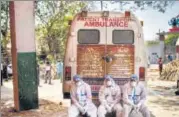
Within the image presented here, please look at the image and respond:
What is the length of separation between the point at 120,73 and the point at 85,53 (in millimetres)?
674

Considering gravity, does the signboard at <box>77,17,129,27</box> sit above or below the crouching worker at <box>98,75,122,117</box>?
above

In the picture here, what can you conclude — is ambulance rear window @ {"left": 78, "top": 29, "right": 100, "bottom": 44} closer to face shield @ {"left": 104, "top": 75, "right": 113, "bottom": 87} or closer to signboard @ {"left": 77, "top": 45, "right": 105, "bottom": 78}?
signboard @ {"left": 77, "top": 45, "right": 105, "bottom": 78}

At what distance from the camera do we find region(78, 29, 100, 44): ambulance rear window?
739 cm

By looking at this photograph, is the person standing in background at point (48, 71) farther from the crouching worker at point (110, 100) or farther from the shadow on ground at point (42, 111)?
the crouching worker at point (110, 100)

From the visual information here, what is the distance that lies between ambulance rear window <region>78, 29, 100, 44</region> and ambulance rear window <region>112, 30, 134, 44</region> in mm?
287

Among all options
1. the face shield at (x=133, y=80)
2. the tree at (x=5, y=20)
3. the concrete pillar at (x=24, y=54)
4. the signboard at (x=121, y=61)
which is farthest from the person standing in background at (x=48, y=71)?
the face shield at (x=133, y=80)

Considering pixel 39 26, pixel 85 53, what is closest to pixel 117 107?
pixel 85 53

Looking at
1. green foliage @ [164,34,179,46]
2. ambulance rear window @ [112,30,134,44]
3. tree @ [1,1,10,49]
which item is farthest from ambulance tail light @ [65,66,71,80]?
green foliage @ [164,34,179,46]

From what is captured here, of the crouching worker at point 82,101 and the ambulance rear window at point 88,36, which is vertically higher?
the ambulance rear window at point 88,36

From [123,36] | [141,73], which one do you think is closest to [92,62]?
[123,36]

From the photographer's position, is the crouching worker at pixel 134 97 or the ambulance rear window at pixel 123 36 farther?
the ambulance rear window at pixel 123 36

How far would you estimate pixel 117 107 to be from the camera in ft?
23.6

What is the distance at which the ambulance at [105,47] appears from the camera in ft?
24.0

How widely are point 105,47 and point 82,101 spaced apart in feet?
3.26
